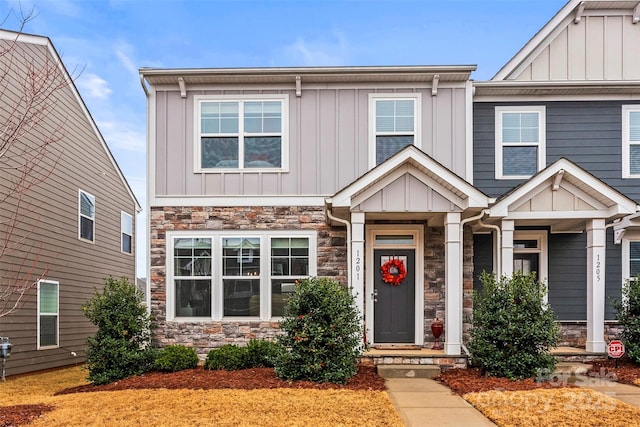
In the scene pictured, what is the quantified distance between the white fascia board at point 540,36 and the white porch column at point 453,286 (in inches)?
153

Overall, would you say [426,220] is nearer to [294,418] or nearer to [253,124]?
[253,124]

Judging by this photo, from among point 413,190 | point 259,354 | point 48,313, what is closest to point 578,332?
point 413,190

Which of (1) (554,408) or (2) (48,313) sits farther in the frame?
(2) (48,313)

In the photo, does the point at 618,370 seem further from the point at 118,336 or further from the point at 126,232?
the point at 126,232

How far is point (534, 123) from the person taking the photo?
10.1m

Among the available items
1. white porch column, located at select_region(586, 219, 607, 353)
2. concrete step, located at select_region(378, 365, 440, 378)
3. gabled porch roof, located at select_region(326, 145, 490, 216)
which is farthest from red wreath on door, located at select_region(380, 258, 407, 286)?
white porch column, located at select_region(586, 219, 607, 353)

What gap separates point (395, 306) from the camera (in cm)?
965

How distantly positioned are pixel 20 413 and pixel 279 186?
543cm

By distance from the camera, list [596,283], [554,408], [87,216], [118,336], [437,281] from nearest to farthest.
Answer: [554,408] → [118,336] → [596,283] → [437,281] → [87,216]

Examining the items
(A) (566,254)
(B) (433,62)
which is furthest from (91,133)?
(A) (566,254)

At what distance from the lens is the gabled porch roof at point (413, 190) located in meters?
8.23

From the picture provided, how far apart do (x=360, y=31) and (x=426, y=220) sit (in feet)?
25.4

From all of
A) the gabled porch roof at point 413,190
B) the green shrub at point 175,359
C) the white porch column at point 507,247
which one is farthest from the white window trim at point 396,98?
the green shrub at point 175,359

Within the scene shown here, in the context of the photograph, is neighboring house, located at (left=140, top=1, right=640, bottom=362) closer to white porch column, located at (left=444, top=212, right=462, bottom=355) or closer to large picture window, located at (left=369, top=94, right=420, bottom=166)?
large picture window, located at (left=369, top=94, right=420, bottom=166)
